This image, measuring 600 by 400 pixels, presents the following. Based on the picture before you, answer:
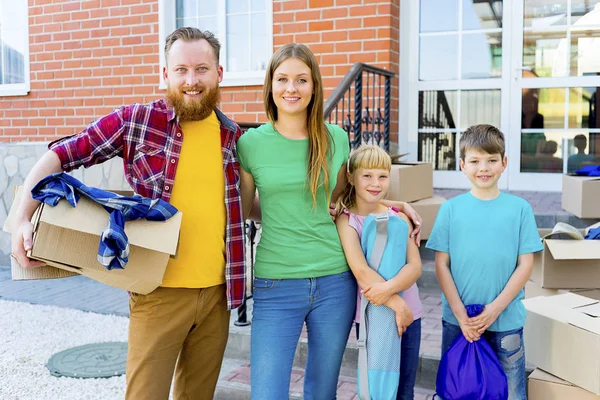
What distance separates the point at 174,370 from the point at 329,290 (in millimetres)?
605

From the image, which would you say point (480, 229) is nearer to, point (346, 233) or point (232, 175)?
point (346, 233)

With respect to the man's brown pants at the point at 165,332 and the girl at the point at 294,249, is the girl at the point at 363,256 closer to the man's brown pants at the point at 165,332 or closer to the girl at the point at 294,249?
the girl at the point at 294,249

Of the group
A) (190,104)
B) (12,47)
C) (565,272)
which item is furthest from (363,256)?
(12,47)

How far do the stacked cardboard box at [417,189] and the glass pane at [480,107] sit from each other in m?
1.40

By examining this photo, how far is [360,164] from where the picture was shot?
2277 millimetres

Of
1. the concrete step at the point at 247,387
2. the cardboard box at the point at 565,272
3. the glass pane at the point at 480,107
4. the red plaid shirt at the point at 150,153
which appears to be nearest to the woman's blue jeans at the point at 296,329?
the red plaid shirt at the point at 150,153

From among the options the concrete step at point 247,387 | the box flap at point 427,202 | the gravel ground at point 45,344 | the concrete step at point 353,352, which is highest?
the box flap at point 427,202

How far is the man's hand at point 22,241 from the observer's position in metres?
1.77

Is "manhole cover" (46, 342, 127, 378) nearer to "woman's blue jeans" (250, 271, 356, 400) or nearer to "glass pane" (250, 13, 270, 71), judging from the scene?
"woman's blue jeans" (250, 271, 356, 400)

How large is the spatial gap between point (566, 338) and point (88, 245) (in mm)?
1835

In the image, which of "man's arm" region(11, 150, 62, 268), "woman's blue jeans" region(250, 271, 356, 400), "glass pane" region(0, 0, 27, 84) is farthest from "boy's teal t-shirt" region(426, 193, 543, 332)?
"glass pane" region(0, 0, 27, 84)

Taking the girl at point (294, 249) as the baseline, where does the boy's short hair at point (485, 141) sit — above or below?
above

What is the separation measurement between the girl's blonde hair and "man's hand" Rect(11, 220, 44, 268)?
3.44 feet

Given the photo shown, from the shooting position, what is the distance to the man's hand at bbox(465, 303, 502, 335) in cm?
228
